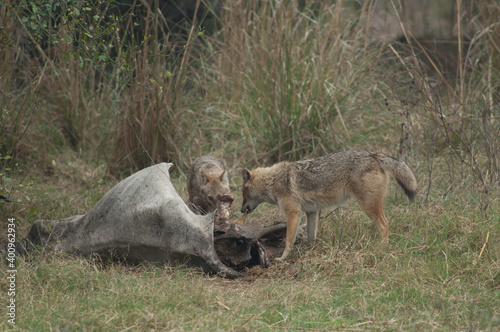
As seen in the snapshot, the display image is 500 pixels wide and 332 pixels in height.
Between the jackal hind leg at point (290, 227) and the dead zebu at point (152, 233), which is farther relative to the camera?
the jackal hind leg at point (290, 227)

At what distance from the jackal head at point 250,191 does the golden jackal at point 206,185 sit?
0.54 m

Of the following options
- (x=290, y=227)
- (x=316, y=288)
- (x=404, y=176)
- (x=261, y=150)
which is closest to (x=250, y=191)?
(x=290, y=227)

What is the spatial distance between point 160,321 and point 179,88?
17.9 ft

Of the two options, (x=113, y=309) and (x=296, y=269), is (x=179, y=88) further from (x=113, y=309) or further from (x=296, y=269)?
(x=113, y=309)

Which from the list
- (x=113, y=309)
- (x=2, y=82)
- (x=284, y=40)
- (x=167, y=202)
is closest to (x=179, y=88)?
(x=284, y=40)

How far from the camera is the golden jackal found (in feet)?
24.4

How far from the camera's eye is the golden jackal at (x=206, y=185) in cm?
745

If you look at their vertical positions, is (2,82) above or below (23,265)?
above

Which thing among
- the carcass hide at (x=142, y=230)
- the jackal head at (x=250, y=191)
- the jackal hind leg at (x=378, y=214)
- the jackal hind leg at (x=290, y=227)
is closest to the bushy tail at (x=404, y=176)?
the jackal hind leg at (x=378, y=214)

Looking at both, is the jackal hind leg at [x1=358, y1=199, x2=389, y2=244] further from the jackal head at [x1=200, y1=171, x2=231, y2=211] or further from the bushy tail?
the jackal head at [x1=200, y1=171, x2=231, y2=211]

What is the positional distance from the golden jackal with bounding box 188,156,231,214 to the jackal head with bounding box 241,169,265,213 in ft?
1.78

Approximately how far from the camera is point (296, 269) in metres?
5.57

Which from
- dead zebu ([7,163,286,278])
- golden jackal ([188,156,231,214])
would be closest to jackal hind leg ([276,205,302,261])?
dead zebu ([7,163,286,278])

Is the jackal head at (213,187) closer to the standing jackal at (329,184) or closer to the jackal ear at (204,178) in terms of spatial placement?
the jackal ear at (204,178)
